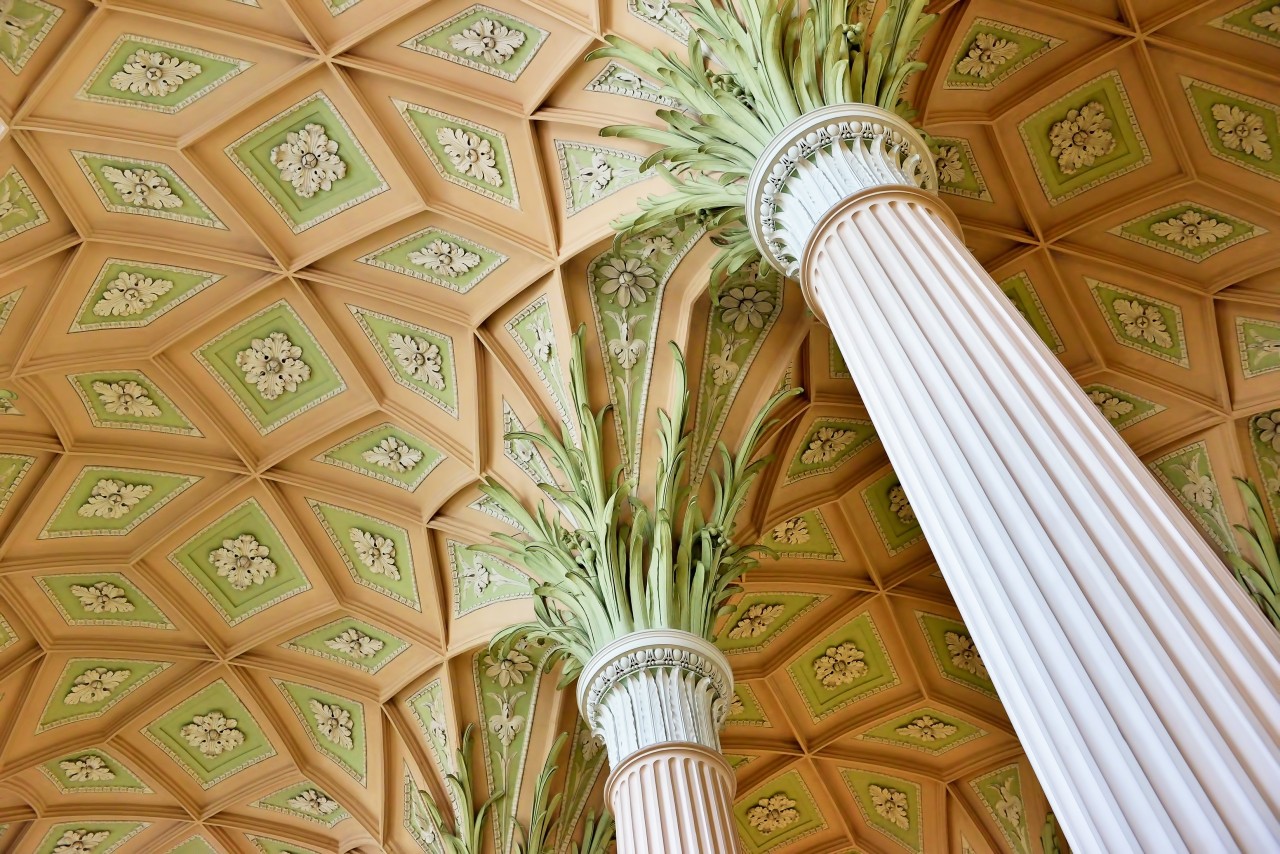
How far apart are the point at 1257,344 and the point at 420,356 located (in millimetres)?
7241

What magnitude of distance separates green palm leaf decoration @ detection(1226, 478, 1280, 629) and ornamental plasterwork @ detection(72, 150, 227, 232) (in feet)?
29.8

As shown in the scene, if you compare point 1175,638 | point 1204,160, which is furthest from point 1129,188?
point 1175,638

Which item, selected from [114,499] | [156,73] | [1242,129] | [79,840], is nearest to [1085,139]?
[1242,129]

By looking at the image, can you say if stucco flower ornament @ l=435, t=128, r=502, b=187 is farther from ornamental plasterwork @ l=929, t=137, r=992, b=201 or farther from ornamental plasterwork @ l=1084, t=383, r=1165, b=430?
ornamental plasterwork @ l=1084, t=383, r=1165, b=430

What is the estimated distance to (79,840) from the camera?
12.8 meters

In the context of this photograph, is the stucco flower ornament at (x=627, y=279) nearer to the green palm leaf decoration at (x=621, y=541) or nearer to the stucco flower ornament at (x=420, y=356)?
the green palm leaf decoration at (x=621, y=541)

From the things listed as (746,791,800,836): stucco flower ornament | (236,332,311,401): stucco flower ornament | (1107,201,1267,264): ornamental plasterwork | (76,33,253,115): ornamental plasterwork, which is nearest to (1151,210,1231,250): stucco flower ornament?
(1107,201,1267,264): ornamental plasterwork

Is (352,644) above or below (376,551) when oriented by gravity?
below

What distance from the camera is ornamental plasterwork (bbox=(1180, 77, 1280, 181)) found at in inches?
384

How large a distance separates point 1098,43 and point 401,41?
5.48m

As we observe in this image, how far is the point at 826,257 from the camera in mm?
5504

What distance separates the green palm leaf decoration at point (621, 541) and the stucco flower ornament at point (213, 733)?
435 centimetres

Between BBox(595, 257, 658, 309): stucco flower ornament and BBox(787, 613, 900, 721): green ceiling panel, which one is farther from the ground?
BBox(595, 257, 658, 309): stucco flower ornament

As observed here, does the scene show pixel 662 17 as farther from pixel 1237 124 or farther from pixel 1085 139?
pixel 1237 124
